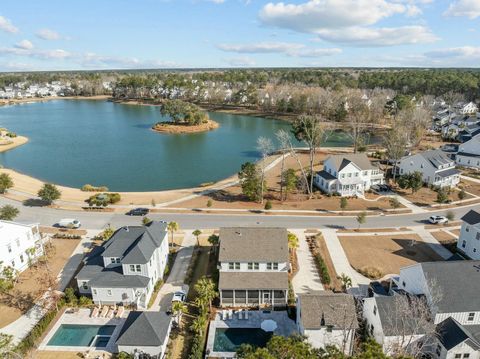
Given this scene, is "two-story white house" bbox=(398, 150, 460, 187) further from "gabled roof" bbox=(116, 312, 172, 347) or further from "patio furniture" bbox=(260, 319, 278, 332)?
"gabled roof" bbox=(116, 312, 172, 347)

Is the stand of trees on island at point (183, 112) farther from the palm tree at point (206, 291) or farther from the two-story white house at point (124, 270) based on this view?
the palm tree at point (206, 291)

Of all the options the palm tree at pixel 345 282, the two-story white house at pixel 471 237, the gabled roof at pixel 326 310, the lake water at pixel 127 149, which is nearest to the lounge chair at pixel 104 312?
the gabled roof at pixel 326 310

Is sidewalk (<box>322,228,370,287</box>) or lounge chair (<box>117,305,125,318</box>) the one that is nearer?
lounge chair (<box>117,305,125,318</box>)

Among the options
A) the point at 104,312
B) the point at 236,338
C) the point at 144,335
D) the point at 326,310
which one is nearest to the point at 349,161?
the point at 326,310

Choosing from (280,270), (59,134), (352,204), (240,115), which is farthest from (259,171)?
(240,115)

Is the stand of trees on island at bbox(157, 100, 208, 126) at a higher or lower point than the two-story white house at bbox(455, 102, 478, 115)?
lower

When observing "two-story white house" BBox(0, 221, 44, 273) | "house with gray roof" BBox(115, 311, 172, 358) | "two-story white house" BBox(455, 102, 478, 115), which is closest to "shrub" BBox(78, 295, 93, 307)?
"house with gray roof" BBox(115, 311, 172, 358)

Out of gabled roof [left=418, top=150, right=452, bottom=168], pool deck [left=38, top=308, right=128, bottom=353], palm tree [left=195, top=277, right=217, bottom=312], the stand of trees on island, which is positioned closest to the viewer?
pool deck [left=38, top=308, right=128, bottom=353]
